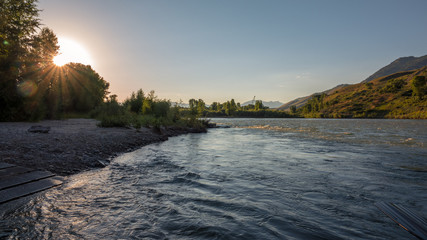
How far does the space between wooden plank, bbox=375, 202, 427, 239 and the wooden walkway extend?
813 centimetres

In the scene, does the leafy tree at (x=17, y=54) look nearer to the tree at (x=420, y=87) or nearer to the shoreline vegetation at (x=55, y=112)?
the shoreline vegetation at (x=55, y=112)

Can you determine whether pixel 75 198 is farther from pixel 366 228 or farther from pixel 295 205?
pixel 366 228

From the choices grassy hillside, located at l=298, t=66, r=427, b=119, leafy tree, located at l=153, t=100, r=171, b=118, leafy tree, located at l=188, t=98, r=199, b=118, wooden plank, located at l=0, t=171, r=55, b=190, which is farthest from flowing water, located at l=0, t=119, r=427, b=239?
grassy hillside, located at l=298, t=66, r=427, b=119

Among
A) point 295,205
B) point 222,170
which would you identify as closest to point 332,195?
point 295,205

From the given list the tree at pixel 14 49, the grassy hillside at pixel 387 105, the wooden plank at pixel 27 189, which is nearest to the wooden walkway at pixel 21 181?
the wooden plank at pixel 27 189

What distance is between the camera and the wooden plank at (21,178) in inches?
198

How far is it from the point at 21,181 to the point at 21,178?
0.21 m

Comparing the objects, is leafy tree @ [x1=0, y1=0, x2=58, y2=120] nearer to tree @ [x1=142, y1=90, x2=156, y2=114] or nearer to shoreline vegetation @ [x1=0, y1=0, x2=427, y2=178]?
shoreline vegetation @ [x1=0, y1=0, x2=427, y2=178]

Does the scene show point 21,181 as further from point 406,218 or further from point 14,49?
point 14,49

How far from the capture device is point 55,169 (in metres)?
6.98

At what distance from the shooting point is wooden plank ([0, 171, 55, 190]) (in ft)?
16.5

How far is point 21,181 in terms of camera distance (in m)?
5.34

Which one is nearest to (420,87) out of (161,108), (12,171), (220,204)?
(161,108)

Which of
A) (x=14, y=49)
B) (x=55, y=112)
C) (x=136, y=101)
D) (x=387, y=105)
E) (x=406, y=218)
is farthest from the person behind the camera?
(x=387, y=105)
